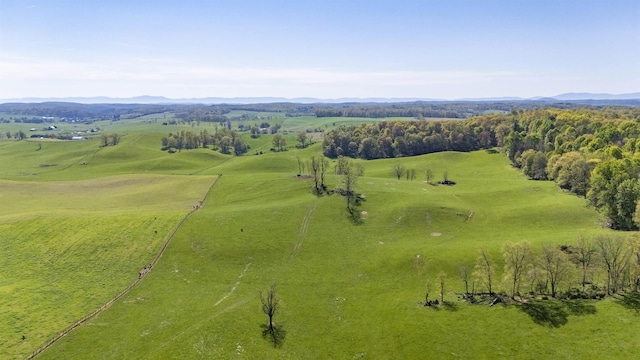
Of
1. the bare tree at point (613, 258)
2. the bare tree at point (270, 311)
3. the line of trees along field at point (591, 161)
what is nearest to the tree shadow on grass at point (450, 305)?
the bare tree at point (613, 258)

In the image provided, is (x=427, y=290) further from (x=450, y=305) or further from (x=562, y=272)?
(x=562, y=272)

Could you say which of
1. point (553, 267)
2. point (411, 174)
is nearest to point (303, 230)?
point (553, 267)

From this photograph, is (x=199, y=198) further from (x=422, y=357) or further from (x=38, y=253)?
(x=422, y=357)

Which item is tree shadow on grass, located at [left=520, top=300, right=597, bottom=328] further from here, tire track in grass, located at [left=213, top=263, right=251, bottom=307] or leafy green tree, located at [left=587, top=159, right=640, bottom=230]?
tire track in grass, located at [left=213, top=263, right=251, bottom=307]

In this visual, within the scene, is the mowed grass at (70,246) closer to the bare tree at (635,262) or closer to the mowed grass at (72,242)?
the mowed grass at (72,242)

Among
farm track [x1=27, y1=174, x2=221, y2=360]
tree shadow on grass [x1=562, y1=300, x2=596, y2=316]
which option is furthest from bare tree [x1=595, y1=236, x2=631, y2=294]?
farm track [x1=27, y1=174, x2=221, y2=360]

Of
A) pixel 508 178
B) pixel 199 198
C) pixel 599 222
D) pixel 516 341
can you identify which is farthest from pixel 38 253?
pixel 508 178
